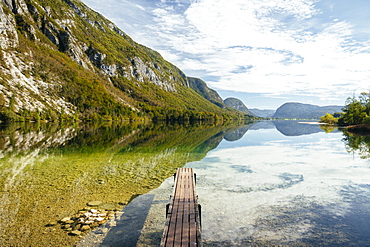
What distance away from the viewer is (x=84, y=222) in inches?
400

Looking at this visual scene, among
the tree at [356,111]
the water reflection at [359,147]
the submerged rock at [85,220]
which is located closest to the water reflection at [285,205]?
the submerged rock at [85,220]

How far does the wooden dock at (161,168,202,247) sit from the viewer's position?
266 inches

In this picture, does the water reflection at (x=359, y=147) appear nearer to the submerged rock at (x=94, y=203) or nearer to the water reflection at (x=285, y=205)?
the water reflection at (x=285, y=205)

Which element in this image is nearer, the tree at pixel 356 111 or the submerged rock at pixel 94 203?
the submerged rock at pixel 94 203

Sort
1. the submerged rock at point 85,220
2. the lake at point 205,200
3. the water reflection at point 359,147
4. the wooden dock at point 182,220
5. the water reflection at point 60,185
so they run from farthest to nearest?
the water reflection at point 359,147, the submerged rock at point 85,220, the water reflection at point 60,185, the lake at point 205,200, the wooden dock at point 182,220

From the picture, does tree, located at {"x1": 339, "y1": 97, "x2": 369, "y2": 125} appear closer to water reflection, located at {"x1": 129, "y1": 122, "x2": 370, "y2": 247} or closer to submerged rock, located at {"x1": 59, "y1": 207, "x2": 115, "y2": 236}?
water reflection, located at {"x1": 129, "y1": 122, "x2": 370, "y2": 247}

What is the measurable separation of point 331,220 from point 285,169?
476 inches

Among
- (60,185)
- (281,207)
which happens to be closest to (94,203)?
(60,185)

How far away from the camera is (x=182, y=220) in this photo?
8.18 meters

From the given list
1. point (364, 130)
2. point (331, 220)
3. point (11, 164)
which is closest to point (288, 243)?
point (331, 220)

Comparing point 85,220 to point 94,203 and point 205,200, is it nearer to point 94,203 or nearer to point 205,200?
point 94,203

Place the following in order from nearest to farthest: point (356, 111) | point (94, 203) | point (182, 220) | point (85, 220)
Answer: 1. point (182, 220)
2. point (85, 220)
3. point (94, 203)
4. point (356, 111)

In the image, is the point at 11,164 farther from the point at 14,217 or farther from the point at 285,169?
the point at 285,169

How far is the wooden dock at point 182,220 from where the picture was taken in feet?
22.1
